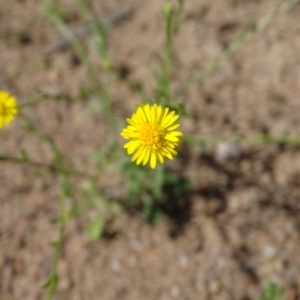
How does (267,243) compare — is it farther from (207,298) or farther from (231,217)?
A: (207,298)

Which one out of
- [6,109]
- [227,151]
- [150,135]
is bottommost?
[150,135]

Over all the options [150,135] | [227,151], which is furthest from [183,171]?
[150,135]

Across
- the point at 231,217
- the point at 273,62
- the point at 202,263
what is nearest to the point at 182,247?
the point at 202,263

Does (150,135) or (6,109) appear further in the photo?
(6,109)

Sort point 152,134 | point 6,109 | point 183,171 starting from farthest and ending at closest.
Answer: point 183,171
point 6,109
point 152,134

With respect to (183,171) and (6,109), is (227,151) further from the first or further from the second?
(6,109)

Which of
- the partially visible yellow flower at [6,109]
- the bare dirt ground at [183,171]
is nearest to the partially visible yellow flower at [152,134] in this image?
the partially visible yellow flower at [6,109]

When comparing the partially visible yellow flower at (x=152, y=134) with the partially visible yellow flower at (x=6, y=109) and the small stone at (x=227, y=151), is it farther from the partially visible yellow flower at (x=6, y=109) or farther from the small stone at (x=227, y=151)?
the small stone at (x=227, y=151)
